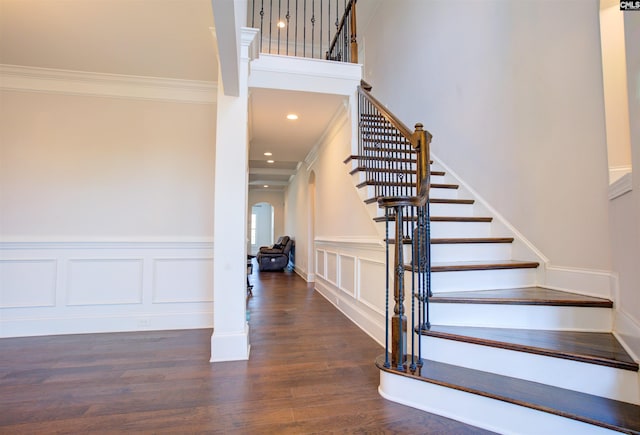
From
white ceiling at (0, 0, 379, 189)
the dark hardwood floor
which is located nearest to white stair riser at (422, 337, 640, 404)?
the dark hardwood floor

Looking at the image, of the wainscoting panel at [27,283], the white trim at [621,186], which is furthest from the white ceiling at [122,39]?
the white trim at [621,186]

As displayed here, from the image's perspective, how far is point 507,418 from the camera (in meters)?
1.51

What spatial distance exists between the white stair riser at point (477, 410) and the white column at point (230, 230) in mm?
1208

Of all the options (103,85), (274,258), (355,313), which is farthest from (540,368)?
(274,258)

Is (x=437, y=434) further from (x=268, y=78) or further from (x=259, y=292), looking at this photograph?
(x=259, y=292)

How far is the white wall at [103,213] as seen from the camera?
10.1 ft

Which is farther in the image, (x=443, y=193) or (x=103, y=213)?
(x=443, y=193)

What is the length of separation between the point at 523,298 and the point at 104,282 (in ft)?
12.2

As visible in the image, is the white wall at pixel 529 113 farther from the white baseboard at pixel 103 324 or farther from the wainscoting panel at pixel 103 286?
the white baseboard at pixel 103 324

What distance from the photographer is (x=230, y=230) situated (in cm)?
→ 251

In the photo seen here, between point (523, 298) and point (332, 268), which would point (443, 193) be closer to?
point (523, 298)

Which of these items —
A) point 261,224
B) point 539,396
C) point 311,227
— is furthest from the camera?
point 261,224

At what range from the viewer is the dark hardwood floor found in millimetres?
1611

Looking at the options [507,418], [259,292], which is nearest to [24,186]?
[259,292]
